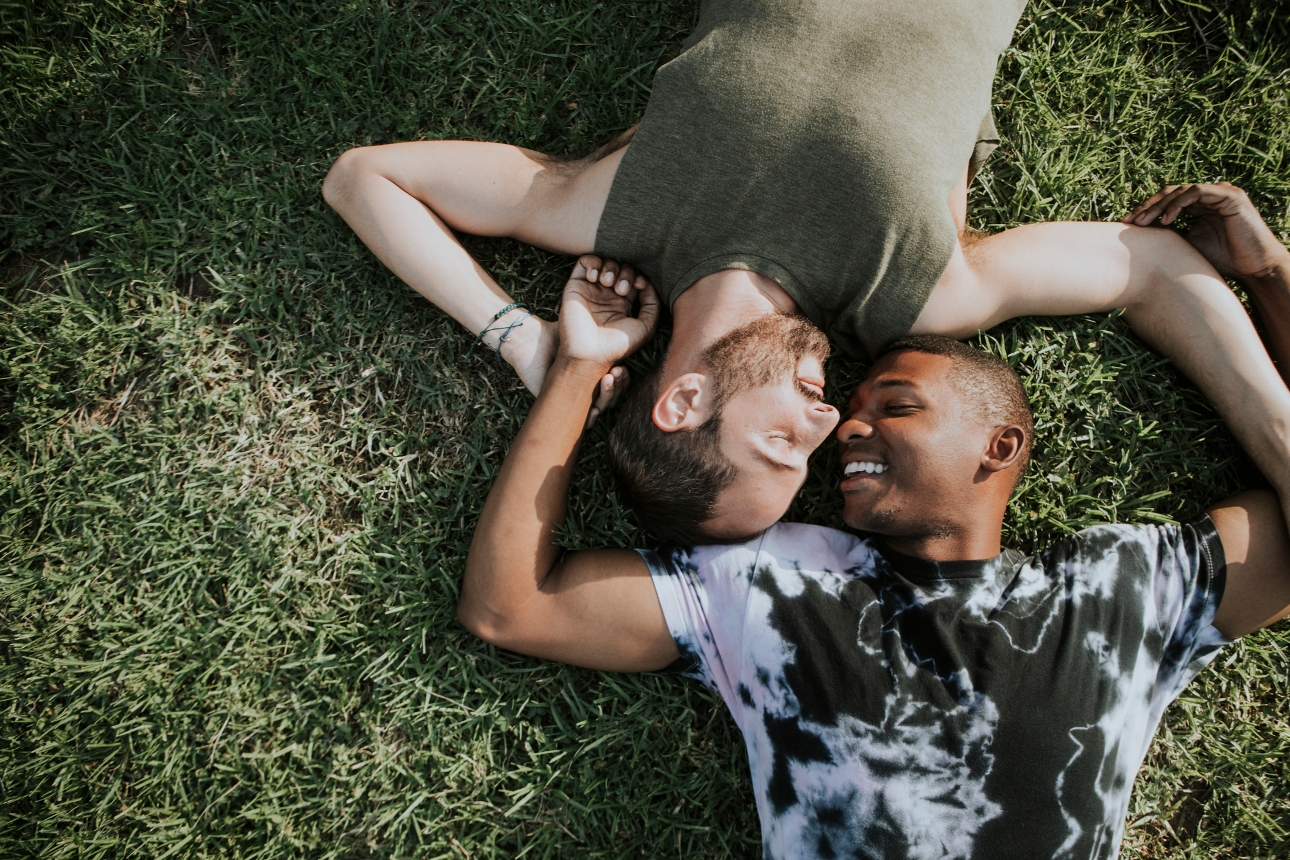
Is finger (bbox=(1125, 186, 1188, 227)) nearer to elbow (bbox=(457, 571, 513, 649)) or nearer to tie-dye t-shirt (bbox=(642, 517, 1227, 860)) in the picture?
tie-dye t-shirt (bbox=(642, 517, 1227, 860))

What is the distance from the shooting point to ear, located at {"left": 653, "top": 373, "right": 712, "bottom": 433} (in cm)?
257

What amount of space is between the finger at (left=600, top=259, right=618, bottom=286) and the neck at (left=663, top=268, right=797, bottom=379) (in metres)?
0.34

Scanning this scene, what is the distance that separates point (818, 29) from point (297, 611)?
117 inches

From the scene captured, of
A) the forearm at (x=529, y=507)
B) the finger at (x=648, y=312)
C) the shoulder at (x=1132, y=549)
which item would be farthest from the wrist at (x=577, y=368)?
the shoulder at (x=1132, y=549)

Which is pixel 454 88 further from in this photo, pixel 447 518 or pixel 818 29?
pixel 447 518

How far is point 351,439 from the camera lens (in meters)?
3.07

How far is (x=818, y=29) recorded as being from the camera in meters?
2.59

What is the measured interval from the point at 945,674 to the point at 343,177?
2888 mm

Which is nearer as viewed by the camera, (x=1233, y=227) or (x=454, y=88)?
(x=1233, y=227)

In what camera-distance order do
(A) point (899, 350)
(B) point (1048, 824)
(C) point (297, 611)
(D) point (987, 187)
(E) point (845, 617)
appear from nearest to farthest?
(B) point (1048, 824), (E) point (845, 617), (A) point (899, 350), (C) point (297, 611), (D) point (987, 187)

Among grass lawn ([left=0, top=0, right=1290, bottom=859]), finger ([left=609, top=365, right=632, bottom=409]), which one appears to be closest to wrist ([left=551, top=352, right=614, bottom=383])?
finger ([left=609, top=365, right=632, bottom=409])

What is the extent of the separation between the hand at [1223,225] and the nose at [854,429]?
1444mm

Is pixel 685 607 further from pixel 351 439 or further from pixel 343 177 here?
pixel 343 177

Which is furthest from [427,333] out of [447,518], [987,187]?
[987,187]
